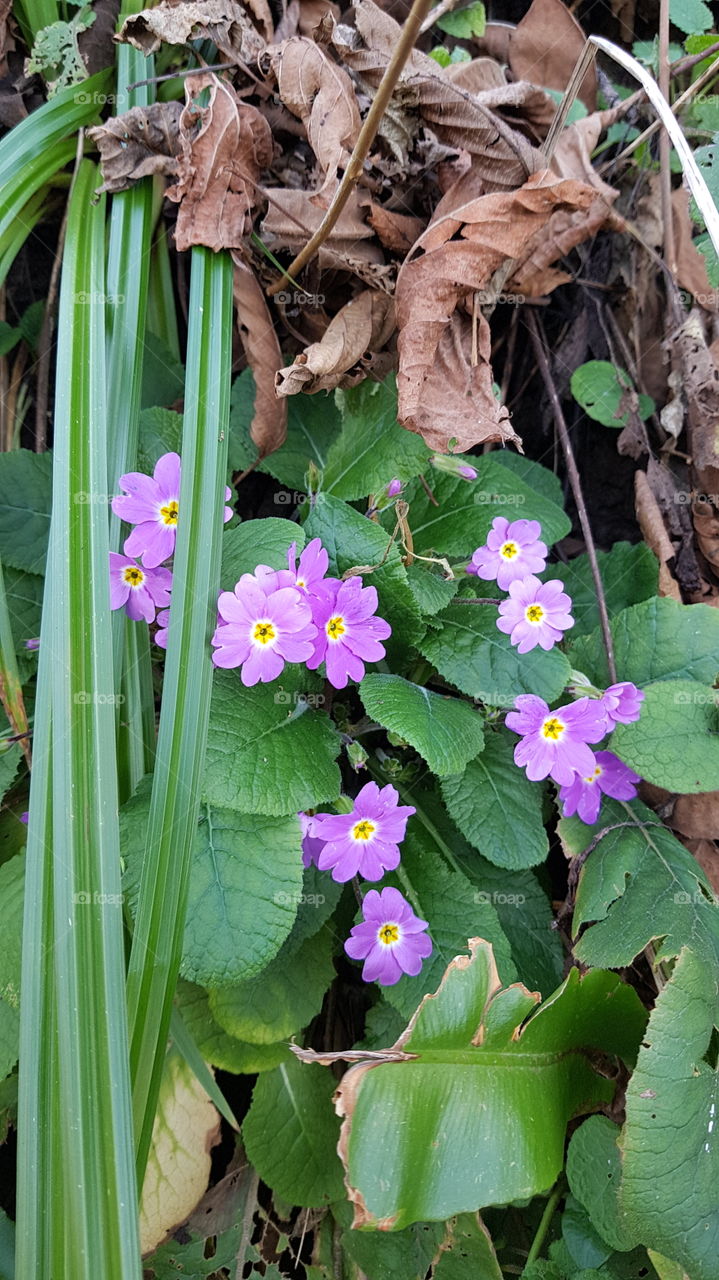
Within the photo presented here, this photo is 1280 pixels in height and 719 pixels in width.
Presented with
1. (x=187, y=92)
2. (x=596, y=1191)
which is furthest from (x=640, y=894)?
(x=187, y=92)

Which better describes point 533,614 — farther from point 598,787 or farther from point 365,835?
point 365,835

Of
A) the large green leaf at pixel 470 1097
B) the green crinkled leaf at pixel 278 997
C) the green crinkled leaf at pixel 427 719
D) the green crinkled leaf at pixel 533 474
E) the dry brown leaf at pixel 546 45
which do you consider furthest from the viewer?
the dry brown leaf at pixel 546 45

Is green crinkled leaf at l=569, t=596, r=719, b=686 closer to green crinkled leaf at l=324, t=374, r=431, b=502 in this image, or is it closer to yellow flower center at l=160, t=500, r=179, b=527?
green crinkled leaf at l=324, t=374, r=431, b=502

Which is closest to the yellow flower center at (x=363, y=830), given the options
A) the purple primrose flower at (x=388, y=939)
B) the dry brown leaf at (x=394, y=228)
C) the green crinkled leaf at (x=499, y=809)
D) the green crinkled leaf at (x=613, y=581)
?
the purple primrose flower at (x=388, y=939)

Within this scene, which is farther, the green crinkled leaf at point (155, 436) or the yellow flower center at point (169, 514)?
the green crinkled leaf at point (155, 436)

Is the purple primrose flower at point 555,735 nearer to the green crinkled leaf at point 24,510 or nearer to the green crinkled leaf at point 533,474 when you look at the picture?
the green crinkled leaf at point 533,474

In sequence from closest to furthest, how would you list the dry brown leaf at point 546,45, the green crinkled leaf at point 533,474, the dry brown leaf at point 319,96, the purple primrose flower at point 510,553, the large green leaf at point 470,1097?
the large green leaf at point 470,1097 < the purple primrose flower at point 510,553 < the dry brown leaf at point 319,96 < the green crinkled leaf at point 533,474 < the dry brown leaf at point 546,45
